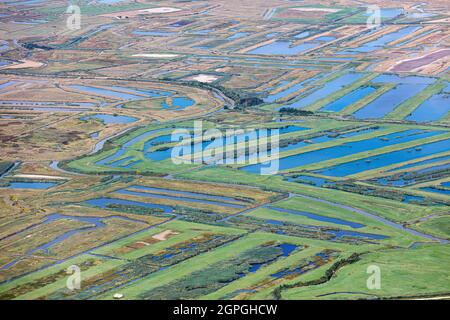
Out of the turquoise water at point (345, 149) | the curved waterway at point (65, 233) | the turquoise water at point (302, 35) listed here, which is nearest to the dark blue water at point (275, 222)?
the curved waterway at point (65, 233)

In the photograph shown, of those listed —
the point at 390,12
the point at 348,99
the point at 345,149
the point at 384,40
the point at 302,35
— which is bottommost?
the point at 345,149

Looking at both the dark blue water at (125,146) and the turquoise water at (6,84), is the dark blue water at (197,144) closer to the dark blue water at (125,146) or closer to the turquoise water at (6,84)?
the dark blue water at (125,146)

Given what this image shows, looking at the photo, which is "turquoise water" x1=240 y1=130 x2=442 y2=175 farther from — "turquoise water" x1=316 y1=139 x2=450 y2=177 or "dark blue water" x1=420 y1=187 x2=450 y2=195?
"dark blue water" x1=420 y1=187 x2=450 y2=195

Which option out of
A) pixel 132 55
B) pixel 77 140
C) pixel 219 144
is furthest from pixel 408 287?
pixel 132 55

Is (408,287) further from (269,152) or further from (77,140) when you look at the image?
(77,140)

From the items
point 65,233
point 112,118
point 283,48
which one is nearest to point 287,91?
point 112,118

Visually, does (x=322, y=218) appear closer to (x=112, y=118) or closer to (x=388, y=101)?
(x=388, y=101)
